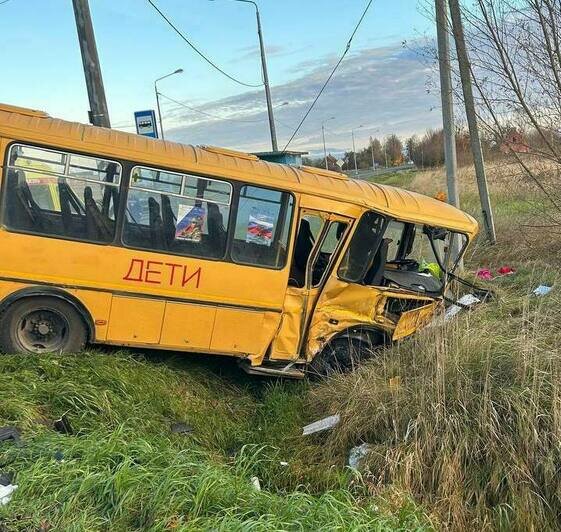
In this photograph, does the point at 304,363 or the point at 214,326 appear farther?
the point at 304,363

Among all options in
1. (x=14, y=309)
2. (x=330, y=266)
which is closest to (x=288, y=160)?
(x=330, y=266)

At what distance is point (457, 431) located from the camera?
14.9 feet

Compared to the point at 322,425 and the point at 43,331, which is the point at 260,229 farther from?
the point at 43,331

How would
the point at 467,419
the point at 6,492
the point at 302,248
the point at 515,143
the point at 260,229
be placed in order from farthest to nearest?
1. the point at 515,143
2. the point at 302,248
3. the point at 260,229
4. the point at 467,419
5. the point at 6,492

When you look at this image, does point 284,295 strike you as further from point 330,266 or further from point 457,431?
point 457,431

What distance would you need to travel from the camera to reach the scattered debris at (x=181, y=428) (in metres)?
5.24

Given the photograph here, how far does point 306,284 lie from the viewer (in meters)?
6.53

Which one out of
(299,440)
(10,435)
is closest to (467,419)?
(299,440)

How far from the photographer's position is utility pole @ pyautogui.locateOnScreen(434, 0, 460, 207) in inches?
397

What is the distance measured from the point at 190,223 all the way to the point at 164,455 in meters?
2.80

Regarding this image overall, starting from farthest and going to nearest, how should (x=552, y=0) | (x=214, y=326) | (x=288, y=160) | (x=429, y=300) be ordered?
(x=288, y=160) < (x=552, y=0) < (x=429, y=300) < (x=214, y=326)

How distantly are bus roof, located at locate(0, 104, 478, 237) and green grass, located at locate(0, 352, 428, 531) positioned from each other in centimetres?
210

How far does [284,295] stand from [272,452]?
5.90 feet

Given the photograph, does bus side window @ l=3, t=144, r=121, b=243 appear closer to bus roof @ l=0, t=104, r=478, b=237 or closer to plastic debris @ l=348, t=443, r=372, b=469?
bus roof @ l=0, t=104, r=478, b=237
